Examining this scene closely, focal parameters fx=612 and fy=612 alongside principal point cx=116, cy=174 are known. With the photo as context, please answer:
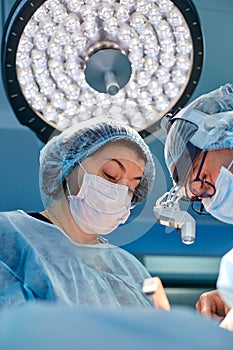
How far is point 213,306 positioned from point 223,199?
32cm

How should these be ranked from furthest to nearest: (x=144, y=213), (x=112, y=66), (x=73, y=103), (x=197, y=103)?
(x=144, y=213) < (x=197, y=103) < (x=73, y=103) < (x=112, y=66)

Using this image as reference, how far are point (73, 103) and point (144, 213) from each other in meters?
0.55

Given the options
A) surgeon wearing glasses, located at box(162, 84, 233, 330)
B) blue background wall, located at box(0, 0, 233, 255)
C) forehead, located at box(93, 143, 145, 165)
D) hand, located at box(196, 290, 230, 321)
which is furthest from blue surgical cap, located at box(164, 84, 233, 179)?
blue background wall, located at box(0, 0, 233, 255)

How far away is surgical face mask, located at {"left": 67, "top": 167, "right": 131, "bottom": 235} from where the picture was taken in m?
1.88

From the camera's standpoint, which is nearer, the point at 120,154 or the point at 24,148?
the point at 120,154

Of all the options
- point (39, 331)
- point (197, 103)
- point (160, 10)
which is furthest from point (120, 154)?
point (39, 331)

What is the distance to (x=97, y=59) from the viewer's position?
1.47m

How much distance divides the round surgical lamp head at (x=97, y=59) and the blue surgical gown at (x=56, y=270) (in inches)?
11.7

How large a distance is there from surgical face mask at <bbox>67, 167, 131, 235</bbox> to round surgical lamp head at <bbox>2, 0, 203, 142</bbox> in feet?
0.83

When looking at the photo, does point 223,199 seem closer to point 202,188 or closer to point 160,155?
point 202,188

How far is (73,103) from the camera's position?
169 cm

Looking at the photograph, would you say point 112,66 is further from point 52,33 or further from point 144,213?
point 144,213

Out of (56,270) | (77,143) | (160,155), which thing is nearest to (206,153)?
(77,143)

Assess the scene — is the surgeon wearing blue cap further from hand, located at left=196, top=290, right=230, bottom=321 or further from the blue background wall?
the blue background wall
